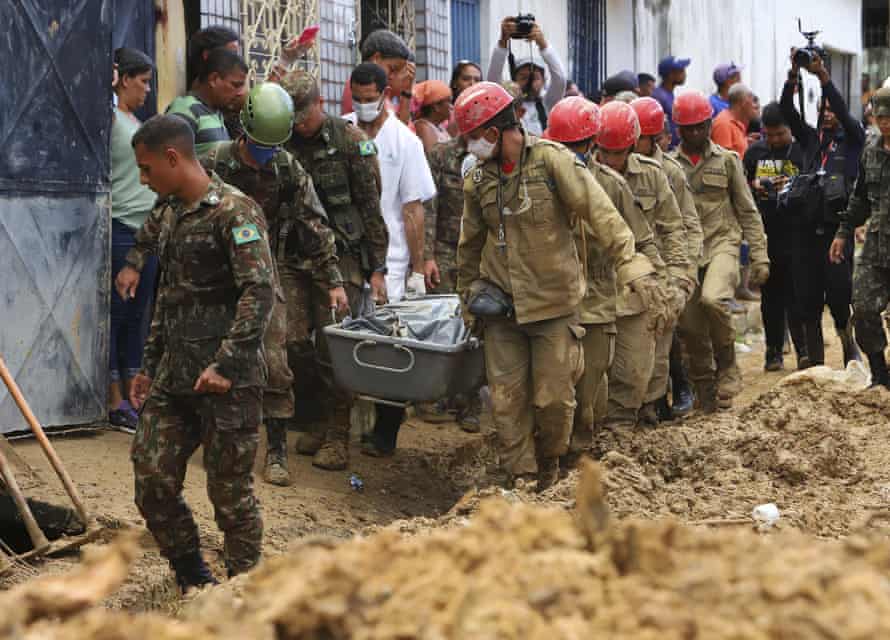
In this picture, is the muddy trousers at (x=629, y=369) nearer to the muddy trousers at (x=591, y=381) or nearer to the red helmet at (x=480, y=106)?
the muddy trousers at (x=591, y=381)

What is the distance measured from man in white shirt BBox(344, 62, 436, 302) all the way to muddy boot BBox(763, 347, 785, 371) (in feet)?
13.9

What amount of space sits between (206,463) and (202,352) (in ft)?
1.39

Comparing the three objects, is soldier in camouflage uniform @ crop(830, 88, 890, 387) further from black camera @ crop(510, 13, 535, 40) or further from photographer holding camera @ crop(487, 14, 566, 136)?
black camera @ crop(510, 13, 535, 40)

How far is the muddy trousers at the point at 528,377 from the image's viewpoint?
277 inches

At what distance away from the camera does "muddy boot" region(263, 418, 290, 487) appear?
23.9ft

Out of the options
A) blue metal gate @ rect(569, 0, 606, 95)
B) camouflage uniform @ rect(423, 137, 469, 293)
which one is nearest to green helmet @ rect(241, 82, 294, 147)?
camouflage uniform @ rect(423, 137, 469, 293)

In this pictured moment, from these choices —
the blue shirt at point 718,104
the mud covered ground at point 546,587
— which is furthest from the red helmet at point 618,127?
the blue shirt at point 718,104

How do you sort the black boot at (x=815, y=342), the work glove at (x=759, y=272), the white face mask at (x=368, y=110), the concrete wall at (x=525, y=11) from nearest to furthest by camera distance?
the white face mask at (x=368, y=110) → the work glove at (x=759, y=272) → the black boot at (x=815, y=342) → the concrete wall at (x=525, y=11)

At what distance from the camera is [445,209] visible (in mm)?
9469

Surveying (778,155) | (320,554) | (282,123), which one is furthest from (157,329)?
(778,155)

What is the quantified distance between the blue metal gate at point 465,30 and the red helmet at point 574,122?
5295 mm

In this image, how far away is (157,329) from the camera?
5438mm

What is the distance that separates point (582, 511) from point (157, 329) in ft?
9.70

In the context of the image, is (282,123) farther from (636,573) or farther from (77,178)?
(636,573)
